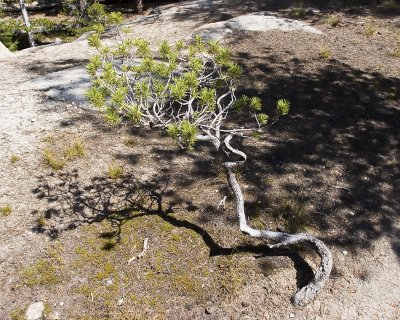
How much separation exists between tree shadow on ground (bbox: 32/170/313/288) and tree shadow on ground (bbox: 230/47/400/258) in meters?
1.36

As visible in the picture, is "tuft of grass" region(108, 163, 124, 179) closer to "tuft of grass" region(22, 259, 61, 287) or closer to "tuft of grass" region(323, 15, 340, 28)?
"tuft of grass" region(22, 259, 61, 287)

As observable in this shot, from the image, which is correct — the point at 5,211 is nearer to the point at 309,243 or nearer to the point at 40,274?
the point at 40,274

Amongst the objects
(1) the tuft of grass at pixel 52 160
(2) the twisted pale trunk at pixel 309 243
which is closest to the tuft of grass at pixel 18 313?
(1) the tuft of grass at pixel 52 160

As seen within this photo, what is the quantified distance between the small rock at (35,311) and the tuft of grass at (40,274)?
32cm

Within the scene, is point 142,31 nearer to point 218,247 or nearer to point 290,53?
point 290,53

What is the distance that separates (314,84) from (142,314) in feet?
26.9

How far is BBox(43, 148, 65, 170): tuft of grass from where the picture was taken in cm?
736

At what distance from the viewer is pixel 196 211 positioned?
6605mm

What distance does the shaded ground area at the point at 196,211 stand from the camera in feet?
17.3

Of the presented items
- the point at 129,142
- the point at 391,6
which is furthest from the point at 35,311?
the point at 391,6

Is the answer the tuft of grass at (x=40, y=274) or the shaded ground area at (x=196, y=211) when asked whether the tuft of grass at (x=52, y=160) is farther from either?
the tuft of grass at (x=40, y=274)

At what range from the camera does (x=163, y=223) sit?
634 centimetres

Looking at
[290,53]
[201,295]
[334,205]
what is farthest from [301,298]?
[290,53]

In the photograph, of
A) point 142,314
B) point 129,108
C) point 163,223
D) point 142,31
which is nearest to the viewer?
point 129,108
